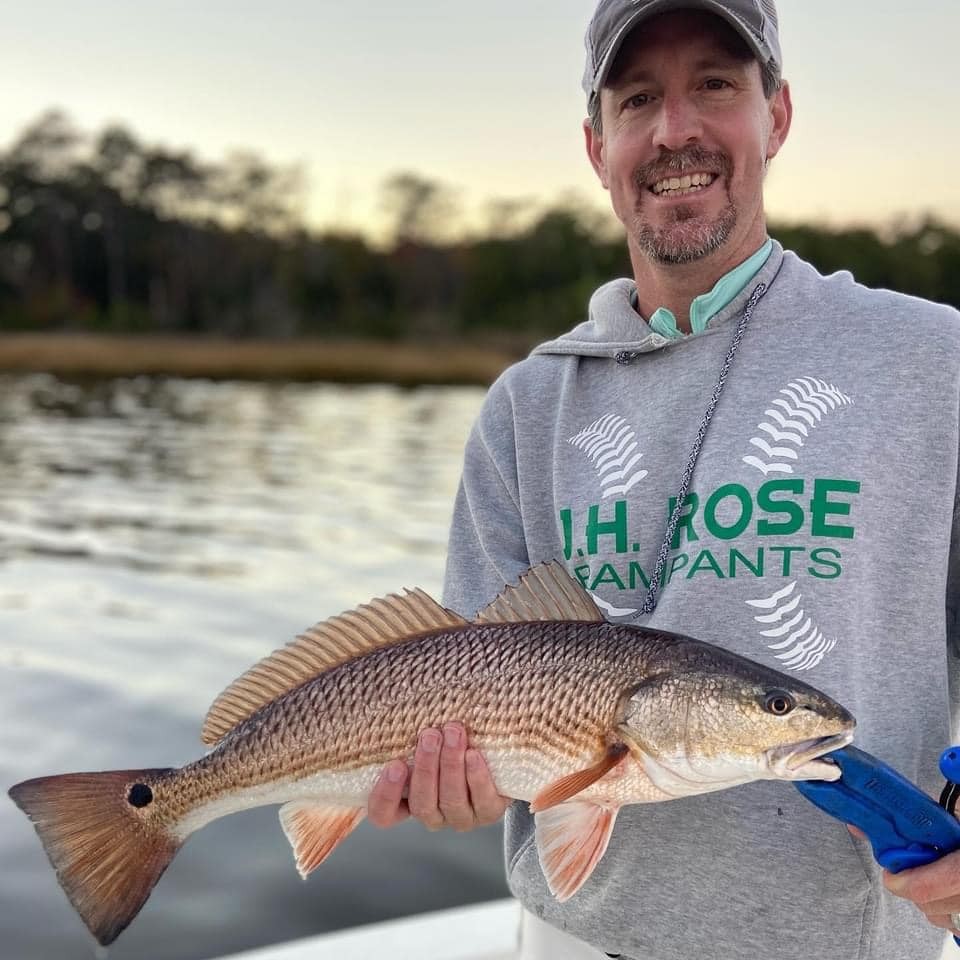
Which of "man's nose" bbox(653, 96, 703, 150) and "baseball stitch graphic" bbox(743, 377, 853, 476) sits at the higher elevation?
"man's nose" bbox(653, 96, 703, 150)

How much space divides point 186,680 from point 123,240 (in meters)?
75.9

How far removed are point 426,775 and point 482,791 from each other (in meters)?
0.13

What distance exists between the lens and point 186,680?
884cm

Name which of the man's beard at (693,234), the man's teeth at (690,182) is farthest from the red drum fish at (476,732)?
the man's teeth at (690,182)

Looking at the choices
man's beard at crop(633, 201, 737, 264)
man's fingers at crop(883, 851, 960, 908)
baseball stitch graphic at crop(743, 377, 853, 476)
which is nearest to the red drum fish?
man's fingers at crop(883, 851, 960, 908)

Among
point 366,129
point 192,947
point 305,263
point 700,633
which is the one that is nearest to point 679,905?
point 700,633

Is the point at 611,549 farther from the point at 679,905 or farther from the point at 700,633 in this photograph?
the point at 679,905

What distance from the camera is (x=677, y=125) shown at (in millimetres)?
2705

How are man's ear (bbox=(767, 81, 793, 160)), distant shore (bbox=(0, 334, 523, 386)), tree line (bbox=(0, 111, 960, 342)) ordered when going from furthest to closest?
1. tree line (bbox=(0, 111, 960, 342))
2. distant shore (bbox=(0, 334, 523, 386))
3. man's ear (bbox=(767, 81, 793, 160))

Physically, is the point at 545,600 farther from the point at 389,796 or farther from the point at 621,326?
the point at 621,326

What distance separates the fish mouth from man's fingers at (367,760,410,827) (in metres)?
0.82

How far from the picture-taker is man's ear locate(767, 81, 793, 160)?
2.91 m

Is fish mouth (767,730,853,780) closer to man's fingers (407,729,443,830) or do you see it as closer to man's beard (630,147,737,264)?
man's fingers (407,729,443,830)

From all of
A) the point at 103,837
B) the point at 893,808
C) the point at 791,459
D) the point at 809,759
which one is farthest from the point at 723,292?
the point at 103,837
